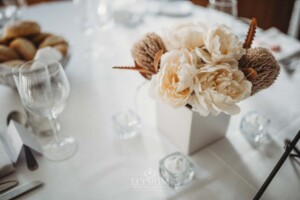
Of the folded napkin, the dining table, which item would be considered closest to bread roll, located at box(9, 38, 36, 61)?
the dining table

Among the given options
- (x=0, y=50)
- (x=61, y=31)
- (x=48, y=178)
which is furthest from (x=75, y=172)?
(x=61, y=31)

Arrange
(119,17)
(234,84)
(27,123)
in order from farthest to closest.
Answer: (119,17) → (27,123) → (234,84)

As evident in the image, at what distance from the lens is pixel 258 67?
0.47 m

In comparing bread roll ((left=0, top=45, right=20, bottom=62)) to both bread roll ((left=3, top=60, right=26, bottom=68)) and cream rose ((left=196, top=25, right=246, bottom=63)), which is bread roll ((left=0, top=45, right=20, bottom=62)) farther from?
cream rose ((left=196, top=25, right=246, bottom=63))

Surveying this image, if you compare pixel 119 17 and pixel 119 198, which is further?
pixel 119 17

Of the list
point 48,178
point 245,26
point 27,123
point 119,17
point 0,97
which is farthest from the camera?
point 119,17

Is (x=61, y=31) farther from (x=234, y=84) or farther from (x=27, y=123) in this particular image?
(x=234, y=84)

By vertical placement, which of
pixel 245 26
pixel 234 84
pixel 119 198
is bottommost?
pixel 119 198

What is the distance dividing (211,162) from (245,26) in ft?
2.10

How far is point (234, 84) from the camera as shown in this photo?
441mm

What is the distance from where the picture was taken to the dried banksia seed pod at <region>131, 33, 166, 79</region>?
0.52m

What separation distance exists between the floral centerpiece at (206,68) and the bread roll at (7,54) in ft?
1.40

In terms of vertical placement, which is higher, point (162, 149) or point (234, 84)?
point (234, 84)

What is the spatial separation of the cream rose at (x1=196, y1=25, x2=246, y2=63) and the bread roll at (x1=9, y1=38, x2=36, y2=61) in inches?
20.7
